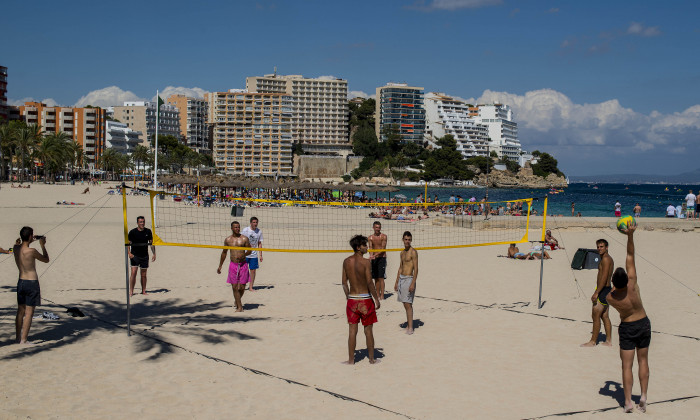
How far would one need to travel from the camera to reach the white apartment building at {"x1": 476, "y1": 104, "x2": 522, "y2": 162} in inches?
6658

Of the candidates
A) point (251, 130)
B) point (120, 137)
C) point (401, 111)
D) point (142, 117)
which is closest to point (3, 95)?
point (120, 137)

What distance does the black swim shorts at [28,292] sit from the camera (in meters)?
6.72

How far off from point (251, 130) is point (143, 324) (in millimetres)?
126656

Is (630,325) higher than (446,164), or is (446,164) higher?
(446,164)

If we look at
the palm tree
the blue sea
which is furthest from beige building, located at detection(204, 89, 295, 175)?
the palm tree

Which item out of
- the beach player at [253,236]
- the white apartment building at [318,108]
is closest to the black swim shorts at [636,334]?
the beach player at [253,236]

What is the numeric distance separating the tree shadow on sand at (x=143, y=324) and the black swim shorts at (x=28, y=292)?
518mm

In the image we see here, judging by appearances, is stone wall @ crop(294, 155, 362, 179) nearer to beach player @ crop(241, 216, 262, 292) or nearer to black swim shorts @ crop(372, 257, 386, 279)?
beach player @ crop(241, 216, 262, 292)

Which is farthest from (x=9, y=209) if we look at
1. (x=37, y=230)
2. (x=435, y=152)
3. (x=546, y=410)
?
(x=435, y=152)

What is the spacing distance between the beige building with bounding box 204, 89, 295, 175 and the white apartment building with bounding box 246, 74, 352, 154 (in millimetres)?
13395

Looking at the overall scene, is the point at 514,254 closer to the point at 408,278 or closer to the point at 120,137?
the point at 408,278

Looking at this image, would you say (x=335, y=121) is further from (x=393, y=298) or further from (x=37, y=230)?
(x=393, y=298)

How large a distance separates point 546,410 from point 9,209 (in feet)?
98.1

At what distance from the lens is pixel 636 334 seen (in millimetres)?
5152
